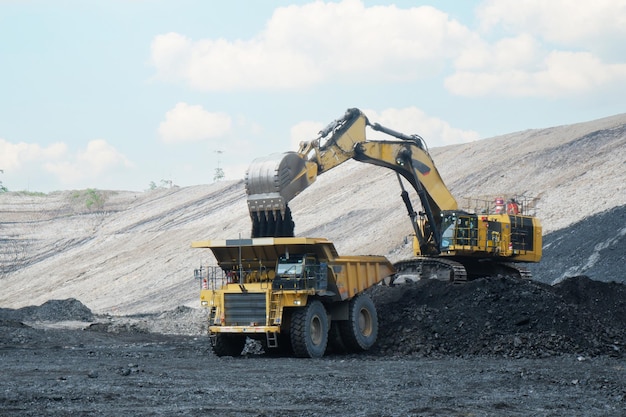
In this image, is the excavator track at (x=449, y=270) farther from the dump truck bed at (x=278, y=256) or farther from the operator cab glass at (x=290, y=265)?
the operator cab glass at (x=290, y=265)

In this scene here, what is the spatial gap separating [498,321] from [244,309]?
18.0ft

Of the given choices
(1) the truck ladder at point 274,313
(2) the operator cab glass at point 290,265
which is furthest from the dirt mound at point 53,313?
(1) the truck ladder at point 274,313

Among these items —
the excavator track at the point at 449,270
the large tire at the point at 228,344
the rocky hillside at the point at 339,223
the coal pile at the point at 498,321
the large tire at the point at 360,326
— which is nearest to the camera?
the coal pile at the point at 498,321

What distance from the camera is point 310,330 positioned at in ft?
62.2

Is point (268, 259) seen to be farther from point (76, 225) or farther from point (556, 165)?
point (76, 225)

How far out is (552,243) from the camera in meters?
36.0

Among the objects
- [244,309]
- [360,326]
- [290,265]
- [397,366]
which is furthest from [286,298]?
[397,366]

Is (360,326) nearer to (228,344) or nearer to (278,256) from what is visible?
(278,256)

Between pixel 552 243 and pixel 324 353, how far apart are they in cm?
1818

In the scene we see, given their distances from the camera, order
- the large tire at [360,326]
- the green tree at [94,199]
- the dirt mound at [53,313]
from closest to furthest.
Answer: the large tire at [360,326], the dirt mound at [53,313], the green tree at [94,199]

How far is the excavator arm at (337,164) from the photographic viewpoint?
61.7 feet

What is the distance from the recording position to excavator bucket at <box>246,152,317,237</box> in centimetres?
1866

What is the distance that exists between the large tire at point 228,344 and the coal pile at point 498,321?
2.86 m

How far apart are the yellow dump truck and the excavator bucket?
1.43 ft
